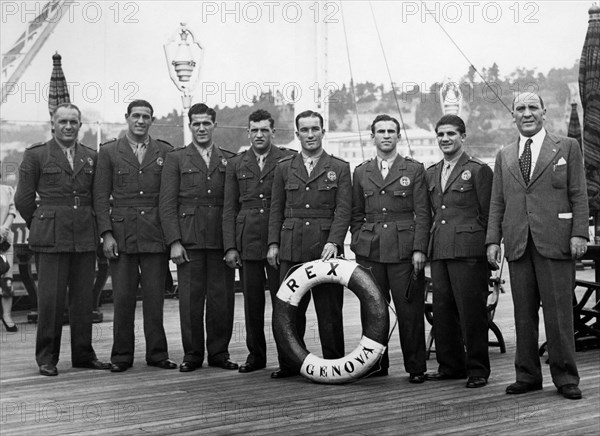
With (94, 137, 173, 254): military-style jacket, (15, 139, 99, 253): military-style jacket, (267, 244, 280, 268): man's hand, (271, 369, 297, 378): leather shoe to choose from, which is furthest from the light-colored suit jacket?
(15, 139, 99, 253): military-style jacket

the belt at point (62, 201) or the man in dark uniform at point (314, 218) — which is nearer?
the man in dark uniform at point (314, 218)

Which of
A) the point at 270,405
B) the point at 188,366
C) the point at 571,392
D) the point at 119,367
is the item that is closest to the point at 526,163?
the point at 571,392

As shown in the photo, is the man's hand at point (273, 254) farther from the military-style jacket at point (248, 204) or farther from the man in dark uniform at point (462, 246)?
the man in dark uniform at point (462, 246)

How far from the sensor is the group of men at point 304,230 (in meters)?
4.76

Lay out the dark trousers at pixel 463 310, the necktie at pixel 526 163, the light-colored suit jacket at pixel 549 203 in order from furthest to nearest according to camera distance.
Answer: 1. the dark trousers at pixel 463 310
2. the necktie at pixel 526 163
3. the light-colored suit jacket at pixel 549 203

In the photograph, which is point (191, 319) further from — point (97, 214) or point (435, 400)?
point (435, 400)

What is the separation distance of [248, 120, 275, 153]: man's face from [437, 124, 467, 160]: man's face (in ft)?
3.26

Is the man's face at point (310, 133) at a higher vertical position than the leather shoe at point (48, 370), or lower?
higher

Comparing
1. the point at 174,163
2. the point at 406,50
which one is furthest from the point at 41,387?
the point at 406,50

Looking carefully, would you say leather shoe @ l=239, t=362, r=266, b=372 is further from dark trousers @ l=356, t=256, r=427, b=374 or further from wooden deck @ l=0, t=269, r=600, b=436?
dark trousers @ l=356, t=256, r=427, b=374

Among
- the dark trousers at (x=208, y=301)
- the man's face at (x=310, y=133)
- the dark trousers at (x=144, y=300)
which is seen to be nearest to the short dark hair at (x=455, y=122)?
the man's face at (x=310, y=133)

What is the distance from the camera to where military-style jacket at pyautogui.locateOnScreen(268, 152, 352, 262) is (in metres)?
5.27

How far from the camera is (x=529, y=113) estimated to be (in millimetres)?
4773

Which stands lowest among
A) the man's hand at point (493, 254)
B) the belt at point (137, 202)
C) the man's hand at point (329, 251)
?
the man's hand at point (493, 254)
